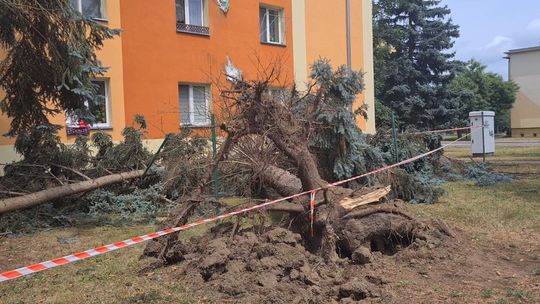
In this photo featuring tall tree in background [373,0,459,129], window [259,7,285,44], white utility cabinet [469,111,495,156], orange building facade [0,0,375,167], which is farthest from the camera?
tall tree in background [373,0,459,129]

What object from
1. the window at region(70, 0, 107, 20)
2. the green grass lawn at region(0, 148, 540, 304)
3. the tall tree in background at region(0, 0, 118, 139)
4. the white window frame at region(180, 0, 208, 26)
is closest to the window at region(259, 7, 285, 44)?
the white window frame at region(180, 0, 208, 26)

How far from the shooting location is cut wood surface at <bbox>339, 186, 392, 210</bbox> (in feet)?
20.5

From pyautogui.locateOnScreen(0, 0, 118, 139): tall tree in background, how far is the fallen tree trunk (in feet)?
4.17

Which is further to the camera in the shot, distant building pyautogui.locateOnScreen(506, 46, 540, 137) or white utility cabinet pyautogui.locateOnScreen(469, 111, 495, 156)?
distant building pyautogui.locateOnScreen(506, 46, 540, 137)

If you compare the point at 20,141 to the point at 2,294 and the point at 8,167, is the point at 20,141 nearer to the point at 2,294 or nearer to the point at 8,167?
the point at 8,167

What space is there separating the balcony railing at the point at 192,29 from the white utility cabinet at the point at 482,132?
30.8 ft

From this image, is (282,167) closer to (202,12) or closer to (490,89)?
(202,12)

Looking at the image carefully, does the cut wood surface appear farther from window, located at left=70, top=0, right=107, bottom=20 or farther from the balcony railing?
the balcony railing

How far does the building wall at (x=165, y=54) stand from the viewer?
47.4ft

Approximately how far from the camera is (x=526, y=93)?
5669 cm

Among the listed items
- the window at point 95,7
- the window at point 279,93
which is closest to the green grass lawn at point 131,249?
the window at point 279,93

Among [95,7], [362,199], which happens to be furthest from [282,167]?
[95,7]

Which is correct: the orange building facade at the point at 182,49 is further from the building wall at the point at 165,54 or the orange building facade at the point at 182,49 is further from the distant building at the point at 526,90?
the distant building at the point at 526,90

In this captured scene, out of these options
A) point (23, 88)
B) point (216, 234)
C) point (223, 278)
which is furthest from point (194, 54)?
point (223, 278)
